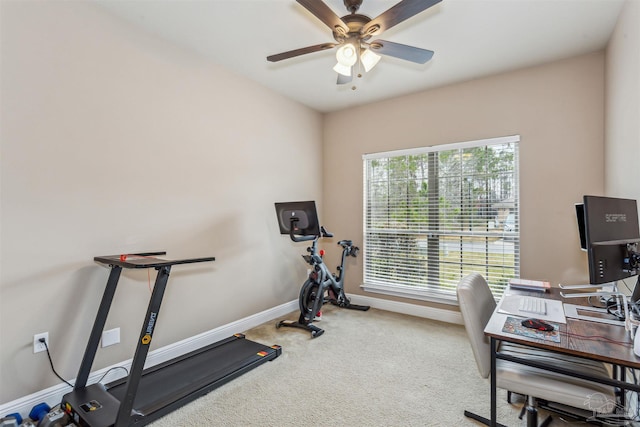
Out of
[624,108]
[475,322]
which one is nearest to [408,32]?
[624,108]

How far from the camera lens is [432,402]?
214cm

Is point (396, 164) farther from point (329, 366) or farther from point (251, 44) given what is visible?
point (329, 366)

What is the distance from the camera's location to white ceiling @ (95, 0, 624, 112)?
2291 mm

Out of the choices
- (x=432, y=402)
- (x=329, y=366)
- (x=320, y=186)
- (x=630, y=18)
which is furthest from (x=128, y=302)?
(x=630, y=18)

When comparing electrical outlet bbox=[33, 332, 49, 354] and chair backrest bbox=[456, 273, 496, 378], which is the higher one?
chair backrest bbox=[456, 273, 496, 378]

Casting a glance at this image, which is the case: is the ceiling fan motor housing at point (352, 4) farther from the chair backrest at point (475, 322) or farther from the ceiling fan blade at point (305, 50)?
the chair backrest at point (475, 322)

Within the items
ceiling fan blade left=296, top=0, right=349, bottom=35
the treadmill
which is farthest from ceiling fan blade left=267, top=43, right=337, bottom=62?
the treadmill

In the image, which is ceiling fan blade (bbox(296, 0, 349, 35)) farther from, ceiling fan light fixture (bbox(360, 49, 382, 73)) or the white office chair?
the white office chair

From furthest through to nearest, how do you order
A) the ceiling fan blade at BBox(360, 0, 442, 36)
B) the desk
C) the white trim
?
the white trim < the ceiling fan blade at BBox(360, 0, 442, 36) < the desk

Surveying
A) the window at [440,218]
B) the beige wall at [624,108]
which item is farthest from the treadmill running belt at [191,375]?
the beige wall at [624,108]

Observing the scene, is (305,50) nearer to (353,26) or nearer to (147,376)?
(353,26)

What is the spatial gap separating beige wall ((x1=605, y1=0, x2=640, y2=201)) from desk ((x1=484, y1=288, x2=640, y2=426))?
1.02 metres

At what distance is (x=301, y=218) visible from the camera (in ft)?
11.2

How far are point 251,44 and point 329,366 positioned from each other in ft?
9.45
